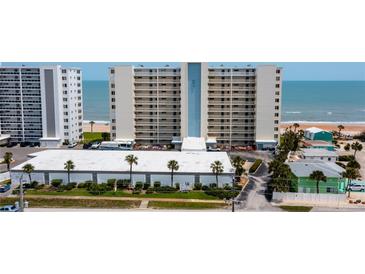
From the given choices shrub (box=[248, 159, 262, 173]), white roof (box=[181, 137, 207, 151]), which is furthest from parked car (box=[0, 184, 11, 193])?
shrub (box=[248, 159, 262, 173])

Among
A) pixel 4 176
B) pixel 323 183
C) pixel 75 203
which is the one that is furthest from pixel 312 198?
pixel 4 176

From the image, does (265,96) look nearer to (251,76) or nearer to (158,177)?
(251,76)

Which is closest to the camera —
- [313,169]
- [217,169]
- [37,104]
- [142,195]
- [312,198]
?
[312,198]

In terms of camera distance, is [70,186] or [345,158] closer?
[70,186]

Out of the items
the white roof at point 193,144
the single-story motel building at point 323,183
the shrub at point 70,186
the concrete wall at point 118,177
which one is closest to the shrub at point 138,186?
the concrete wall at point 118,177

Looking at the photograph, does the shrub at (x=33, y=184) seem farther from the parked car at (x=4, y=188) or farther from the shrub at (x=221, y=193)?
the shrub at (x=221, y=193)

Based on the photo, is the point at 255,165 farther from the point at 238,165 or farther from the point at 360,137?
the point at 360,137
